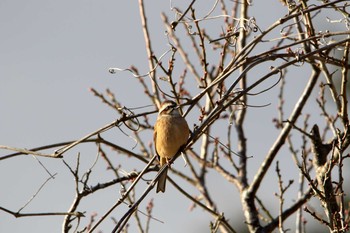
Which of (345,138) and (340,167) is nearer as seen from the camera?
(340,167)

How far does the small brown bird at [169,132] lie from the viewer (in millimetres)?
5086

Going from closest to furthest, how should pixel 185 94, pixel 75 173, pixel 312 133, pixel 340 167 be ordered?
pixel 340 167 < pixel 75 173 < pixel 312 133 < pixel 185 94

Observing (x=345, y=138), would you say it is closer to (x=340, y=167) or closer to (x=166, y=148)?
(x=340, y=167)

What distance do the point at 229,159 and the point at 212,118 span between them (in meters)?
2.52

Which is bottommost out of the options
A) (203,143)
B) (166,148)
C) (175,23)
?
(175,23)

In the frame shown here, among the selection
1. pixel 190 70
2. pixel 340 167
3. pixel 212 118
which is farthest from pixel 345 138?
pixel 190 70

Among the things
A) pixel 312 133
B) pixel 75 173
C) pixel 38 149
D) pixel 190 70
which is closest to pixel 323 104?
pixel 312 133

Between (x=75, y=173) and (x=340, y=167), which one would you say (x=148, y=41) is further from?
(x=340, y=167)

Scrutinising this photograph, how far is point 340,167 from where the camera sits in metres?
3.77

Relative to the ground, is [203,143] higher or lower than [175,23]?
higher

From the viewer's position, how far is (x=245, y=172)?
5754 mm

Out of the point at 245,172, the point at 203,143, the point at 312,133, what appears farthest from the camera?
the point at 203,143

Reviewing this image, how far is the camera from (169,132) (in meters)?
5.23

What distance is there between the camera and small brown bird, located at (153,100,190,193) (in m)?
5.09
